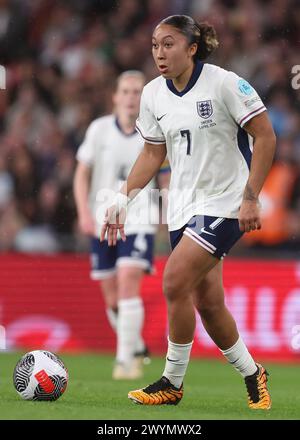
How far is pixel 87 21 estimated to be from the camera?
49.5 ft

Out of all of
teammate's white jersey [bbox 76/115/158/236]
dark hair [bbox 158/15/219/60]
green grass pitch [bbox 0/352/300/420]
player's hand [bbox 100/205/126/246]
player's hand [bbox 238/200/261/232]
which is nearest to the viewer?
green grass pitch [bbox 0/352/300/420]

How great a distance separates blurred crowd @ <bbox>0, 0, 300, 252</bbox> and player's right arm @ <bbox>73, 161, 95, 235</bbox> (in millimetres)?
2732

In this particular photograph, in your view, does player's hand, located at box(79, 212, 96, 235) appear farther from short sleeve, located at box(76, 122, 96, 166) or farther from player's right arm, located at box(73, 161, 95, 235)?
short sleeve, located at box(76, 122, 96, 166)

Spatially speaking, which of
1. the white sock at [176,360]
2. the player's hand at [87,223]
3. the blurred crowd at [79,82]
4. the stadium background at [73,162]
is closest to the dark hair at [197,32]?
the white sock at [176,360]

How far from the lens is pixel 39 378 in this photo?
6.48 meters

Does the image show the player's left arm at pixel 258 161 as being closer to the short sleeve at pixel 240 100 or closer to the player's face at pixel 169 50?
the short sleeve at pixel 240 100

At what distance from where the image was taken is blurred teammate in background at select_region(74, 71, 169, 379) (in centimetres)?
942

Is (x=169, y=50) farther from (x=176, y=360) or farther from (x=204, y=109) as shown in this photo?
(x=176, y=360)

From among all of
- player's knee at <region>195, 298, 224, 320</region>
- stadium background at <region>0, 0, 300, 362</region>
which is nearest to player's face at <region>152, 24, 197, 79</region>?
player's knee at <region>195, 298, 224, 320</region>

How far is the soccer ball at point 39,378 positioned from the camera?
6480mm

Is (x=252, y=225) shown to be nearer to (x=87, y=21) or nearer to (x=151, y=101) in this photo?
(x=151, y=101)

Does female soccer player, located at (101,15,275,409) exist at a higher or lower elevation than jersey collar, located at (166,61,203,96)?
lower

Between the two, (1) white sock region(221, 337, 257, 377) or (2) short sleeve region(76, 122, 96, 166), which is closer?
(1) white sock region(221, 337, 257, 377)

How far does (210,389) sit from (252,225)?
2549 millimetres
